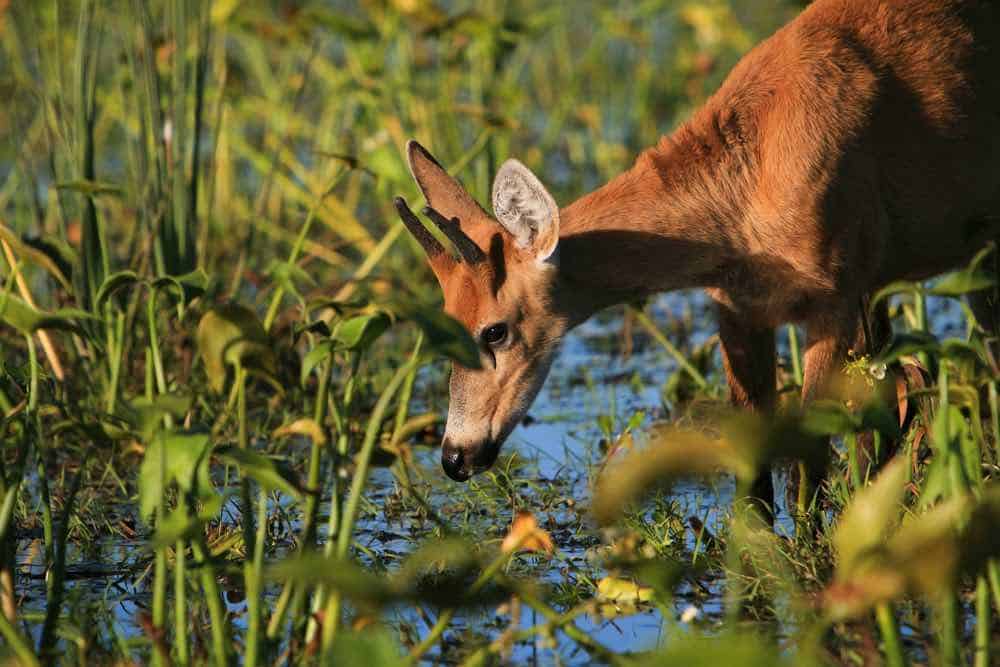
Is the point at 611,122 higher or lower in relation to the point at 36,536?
higher

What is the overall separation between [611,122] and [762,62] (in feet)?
20.8

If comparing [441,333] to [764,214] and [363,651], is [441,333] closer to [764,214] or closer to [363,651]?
[363,651]

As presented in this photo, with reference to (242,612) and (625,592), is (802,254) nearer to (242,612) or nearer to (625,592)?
(625,592)

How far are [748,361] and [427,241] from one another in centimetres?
122

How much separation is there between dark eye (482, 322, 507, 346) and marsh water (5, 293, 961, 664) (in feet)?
1.19

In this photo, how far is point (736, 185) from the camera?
4.93m

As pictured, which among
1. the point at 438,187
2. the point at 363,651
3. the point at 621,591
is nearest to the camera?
the point at 363,651

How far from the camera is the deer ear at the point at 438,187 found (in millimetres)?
5137

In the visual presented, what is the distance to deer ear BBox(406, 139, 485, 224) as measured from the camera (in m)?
5.14

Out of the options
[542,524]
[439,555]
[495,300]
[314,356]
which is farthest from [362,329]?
[542,524]

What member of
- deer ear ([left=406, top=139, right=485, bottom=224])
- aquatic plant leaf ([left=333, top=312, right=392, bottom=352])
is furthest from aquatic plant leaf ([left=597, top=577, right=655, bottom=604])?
deer ear ([left=406, top=139, right=485, bottom=224])

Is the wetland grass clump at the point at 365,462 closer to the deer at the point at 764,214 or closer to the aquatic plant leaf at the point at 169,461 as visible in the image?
the aquatic plant leaf at the point at 169,461

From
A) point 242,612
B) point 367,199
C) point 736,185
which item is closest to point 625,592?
point 242,612

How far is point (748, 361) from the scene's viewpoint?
5293mm
